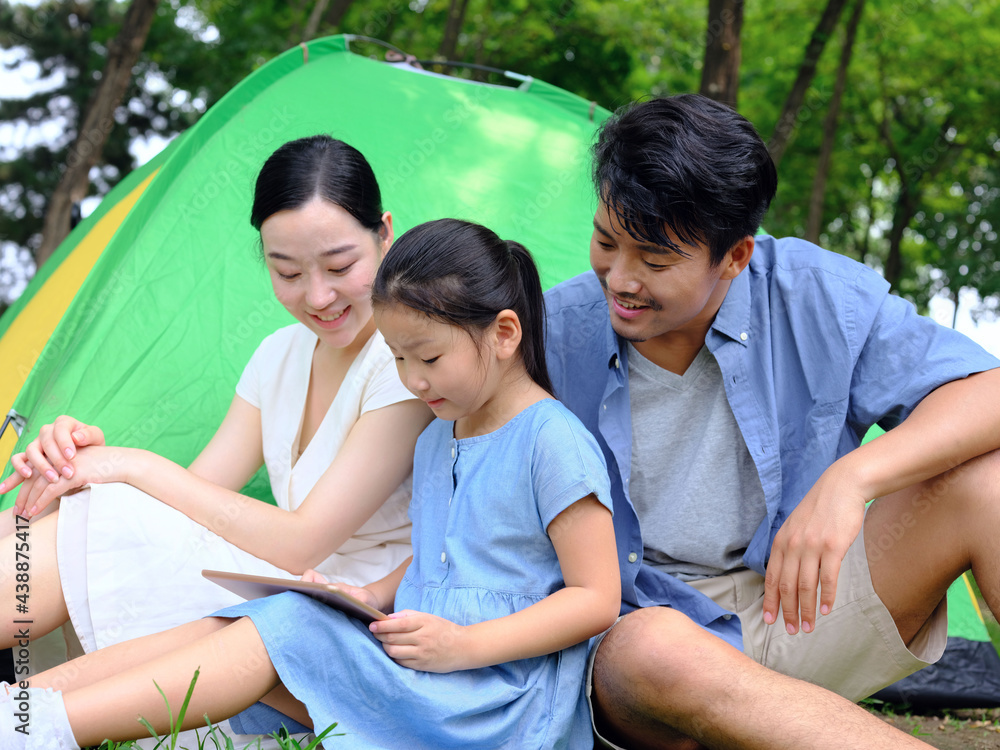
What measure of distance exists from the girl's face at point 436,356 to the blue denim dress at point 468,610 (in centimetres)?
10

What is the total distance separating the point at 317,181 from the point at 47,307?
1.63 m

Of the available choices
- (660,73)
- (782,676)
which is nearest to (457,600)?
(782,676)

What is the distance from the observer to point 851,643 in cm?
145

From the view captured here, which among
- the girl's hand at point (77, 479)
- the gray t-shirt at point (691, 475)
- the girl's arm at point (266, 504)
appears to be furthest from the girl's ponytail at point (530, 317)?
the girl's hand at point (77, 479)

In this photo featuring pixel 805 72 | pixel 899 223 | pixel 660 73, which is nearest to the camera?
pixel 805 72

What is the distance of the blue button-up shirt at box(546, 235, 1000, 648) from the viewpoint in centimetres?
150

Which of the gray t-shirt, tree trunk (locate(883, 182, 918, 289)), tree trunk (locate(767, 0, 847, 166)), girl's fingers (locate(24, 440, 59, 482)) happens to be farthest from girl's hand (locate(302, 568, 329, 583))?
tree trunk (locate(883, 182, 918, 289))

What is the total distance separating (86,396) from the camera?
79.4 inches

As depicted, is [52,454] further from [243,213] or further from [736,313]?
[736,313]

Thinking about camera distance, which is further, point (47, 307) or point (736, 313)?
point (47, 307)

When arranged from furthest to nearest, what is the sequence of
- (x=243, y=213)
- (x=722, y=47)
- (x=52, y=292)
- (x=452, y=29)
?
1. (x=452, y=29)
2. (x=722, y=47)
3. (x=52, y=292)
4. (x=243, y=213)

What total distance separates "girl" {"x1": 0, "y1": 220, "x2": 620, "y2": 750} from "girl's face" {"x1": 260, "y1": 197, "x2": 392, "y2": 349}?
0.73 feet

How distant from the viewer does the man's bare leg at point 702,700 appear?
3.70 feet

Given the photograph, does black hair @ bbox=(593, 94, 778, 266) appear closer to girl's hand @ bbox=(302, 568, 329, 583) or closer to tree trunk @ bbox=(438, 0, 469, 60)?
girl's hand @ bbox=(302, 568, 329, 583)
